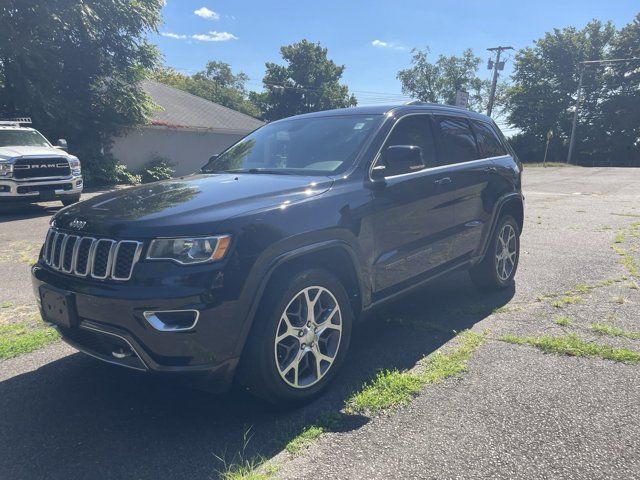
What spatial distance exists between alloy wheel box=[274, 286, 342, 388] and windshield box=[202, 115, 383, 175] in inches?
38.5

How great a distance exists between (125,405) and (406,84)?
7158 centimetres

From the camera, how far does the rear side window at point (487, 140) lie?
5289mm

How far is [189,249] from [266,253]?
415mm

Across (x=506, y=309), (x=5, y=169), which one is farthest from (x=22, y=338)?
(x=5, y=169)

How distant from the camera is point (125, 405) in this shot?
10.5 ft

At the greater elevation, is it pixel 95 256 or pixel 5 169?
pixel 95 256

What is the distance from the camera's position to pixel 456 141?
4863mm

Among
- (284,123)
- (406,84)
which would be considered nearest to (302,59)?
(406,84)

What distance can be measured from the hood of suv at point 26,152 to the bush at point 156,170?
9.74 m

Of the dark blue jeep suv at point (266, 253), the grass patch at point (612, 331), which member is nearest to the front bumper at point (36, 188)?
the dark blue jeep suv at point (266, 253)

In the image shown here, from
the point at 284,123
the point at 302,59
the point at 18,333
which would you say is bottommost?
the point at 18,333

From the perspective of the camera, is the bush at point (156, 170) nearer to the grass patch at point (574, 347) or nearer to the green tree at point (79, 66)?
the green tree at point (79, 66)

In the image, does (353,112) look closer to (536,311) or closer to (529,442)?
(536,311)

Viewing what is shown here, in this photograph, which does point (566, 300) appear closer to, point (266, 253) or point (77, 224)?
point (266, 253)
